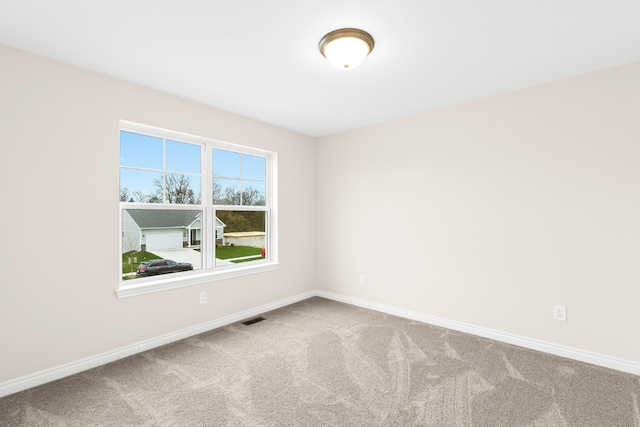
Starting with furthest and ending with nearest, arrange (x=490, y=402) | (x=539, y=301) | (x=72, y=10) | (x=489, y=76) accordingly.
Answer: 1. (x=539, y=301)
2. (x=489, y=76)
3. (x=490, y=402)
4. (x=72, y=10)

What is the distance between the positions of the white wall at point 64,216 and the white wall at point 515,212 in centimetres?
246

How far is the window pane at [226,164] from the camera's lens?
11.7 feet

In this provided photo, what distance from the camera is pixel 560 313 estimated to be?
8.83 ft

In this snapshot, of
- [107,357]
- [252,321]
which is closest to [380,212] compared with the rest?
[252,321]

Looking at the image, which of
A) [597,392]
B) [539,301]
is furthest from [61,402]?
[539,301]

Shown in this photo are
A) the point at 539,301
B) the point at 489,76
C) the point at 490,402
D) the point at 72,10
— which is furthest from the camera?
the point at 539,301

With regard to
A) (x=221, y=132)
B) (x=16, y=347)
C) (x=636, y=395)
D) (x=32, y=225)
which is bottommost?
(x=636, y=395)

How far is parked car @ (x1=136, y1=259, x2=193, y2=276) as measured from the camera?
9.77 feet

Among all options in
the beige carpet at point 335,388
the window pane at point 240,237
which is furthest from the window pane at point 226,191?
the beige carpet at point 335,388

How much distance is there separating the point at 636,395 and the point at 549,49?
8.37ft

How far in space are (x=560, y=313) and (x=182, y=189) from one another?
3.90 m

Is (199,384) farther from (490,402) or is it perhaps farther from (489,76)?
(489,76)

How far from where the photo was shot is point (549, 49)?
2195 mm

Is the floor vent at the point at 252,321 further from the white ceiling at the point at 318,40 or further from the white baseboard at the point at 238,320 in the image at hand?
the white ceiling at the point at 318,40
